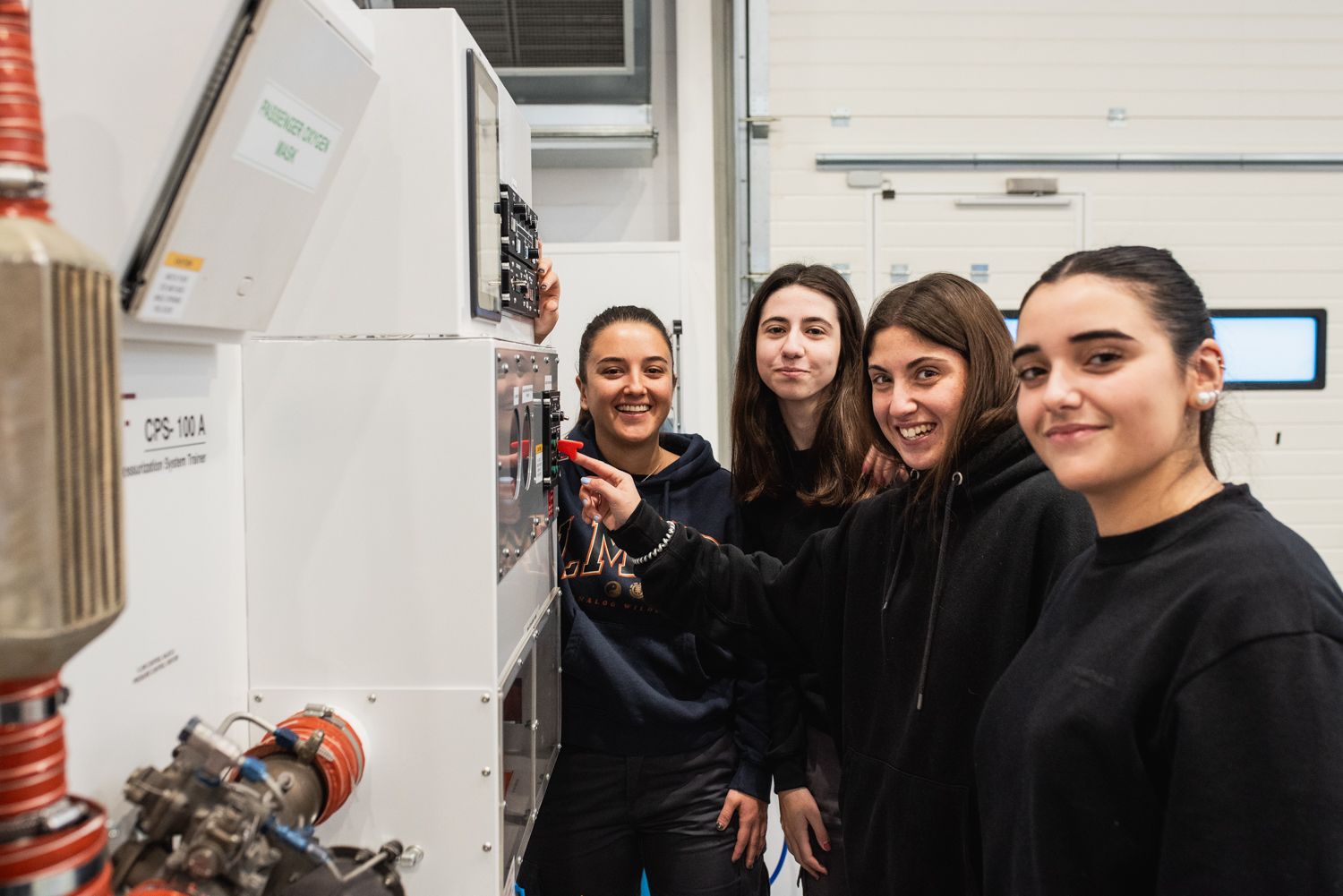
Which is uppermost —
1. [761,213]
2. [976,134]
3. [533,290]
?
[976,134]

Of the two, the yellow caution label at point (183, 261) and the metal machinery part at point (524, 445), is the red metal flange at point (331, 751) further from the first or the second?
the yellow caution label at point (183, 261)

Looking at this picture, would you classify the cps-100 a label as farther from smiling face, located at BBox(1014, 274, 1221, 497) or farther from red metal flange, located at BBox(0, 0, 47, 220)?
smiling face, located at BBox(1014, 274, 1221, 497)

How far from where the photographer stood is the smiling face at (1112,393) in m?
0.95

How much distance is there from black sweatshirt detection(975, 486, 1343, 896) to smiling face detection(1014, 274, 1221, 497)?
7 centimetres

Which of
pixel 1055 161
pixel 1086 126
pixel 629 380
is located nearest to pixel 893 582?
pixel 629 380

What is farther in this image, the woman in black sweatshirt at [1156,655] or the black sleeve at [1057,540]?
Answer: the black sleeve at [1057,540]

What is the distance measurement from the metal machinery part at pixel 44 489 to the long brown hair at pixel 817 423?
1.44 metres

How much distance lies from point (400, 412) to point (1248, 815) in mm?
961

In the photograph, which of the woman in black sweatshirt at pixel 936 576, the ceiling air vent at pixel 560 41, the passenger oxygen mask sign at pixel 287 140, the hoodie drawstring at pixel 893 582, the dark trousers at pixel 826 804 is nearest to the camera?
the passenger oxygen mask sign at pixel 287 140

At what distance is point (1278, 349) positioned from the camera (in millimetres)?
4027

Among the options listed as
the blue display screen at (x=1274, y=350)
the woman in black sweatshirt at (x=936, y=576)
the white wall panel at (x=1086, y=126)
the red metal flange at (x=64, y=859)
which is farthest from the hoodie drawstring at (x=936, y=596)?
the blue display screen at (x=1274, y=350)

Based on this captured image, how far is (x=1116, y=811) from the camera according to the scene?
2.97 feet

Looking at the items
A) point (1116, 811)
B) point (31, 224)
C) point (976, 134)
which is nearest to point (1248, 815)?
point (1116, 811)

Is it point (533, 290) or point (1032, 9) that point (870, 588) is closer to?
point (533, 290)
